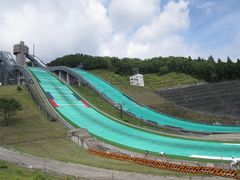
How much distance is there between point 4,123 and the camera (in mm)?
45969

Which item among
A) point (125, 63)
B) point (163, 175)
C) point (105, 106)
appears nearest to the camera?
point (163, 175)

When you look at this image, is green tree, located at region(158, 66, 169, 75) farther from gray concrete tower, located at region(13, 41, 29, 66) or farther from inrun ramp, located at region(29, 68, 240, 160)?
inrun ramp, located at region(29, 68, 240, 160)

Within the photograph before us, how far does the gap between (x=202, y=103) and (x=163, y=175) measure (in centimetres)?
4397

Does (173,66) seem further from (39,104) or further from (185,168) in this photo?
(185,168)

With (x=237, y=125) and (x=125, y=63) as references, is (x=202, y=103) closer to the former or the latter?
(x=237, y=125)

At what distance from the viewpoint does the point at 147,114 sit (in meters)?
62.2

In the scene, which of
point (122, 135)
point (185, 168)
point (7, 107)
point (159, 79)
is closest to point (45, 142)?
point (7, 107)

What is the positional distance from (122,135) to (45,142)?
34.0 feet

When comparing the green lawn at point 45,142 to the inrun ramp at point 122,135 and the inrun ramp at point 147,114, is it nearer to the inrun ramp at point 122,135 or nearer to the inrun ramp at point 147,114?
the inrun ramp at point 122,135

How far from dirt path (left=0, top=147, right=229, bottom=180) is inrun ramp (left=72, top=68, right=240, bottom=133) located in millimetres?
26468

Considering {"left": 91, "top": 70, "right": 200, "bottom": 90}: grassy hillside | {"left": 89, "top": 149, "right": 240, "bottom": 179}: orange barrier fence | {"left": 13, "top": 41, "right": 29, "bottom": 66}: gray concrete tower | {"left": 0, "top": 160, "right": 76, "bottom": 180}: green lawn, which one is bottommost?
{"left": 89, "top": 149, "right": 240, "bottom": 179}: orange barrier fence

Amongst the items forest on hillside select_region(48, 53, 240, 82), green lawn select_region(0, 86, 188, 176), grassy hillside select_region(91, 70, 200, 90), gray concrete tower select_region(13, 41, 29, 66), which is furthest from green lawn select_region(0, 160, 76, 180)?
gray concrete tower select_region(13, 41, 29, 66)

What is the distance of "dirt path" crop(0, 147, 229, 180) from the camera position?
77.1ft

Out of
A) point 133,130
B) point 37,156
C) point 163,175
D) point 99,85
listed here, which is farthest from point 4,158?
point 99,85
